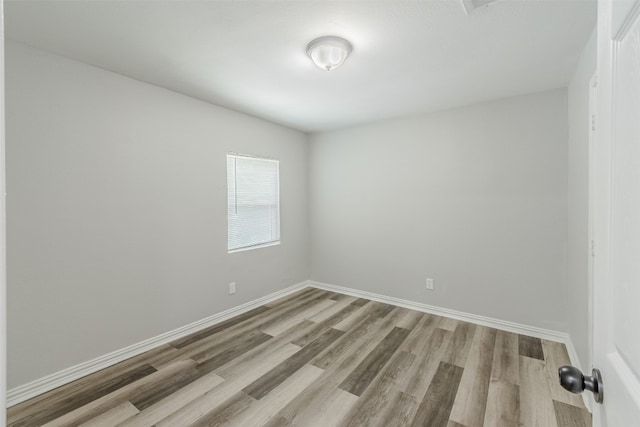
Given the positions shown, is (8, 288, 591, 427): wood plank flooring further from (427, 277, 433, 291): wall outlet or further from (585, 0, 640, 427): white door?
(585, 0, 640, 427): white door

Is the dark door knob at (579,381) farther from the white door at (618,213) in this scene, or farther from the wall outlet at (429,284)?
the wall outlet at (429,284)

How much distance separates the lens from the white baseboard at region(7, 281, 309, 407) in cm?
195

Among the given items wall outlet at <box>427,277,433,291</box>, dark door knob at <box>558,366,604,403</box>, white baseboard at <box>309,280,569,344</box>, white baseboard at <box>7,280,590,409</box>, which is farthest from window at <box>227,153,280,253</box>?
dark door knob at <box>558,366,604,403</box>

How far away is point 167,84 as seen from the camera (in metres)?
2.62

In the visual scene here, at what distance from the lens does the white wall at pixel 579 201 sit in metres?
1.94

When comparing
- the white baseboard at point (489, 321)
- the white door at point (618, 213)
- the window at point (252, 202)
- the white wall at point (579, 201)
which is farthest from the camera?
the window at point (252, 202)

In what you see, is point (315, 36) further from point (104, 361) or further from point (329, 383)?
point (104, 361)

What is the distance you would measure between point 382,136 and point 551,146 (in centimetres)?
180

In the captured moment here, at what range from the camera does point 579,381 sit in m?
0.65

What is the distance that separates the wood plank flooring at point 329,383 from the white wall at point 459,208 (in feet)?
1.59

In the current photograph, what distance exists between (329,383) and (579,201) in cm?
238

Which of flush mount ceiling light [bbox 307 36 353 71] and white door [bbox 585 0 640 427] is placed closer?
white door [bbox 585 0 640 427]

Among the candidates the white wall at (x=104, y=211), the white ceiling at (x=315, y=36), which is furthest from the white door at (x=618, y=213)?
the white wall at (x=104, y=211)

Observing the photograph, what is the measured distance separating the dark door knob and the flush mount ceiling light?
200 cm
